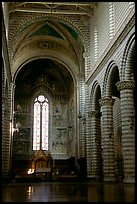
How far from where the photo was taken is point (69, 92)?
134 ft

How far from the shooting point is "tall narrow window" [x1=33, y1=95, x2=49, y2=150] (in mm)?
40219

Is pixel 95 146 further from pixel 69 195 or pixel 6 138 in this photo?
pixel 69 195

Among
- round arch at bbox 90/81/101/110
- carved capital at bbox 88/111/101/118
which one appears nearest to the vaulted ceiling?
round arch at bbox 90/81/101/110

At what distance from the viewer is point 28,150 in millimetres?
39531

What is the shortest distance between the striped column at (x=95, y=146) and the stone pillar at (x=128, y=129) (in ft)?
26.7

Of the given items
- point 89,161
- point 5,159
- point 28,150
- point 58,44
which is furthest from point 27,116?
point 89,161

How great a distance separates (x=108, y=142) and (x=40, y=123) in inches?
806

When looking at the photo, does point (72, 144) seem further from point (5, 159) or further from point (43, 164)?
point (5, 159)

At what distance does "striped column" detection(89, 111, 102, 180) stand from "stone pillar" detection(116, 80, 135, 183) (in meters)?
8.13

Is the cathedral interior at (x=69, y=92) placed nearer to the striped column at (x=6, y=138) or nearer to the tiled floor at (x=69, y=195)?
the striped column at (x=6, y=138)

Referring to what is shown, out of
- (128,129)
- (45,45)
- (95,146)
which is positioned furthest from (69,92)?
(128,129)

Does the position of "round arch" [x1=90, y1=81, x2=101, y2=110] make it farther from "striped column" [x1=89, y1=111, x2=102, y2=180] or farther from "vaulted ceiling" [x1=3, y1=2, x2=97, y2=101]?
"vaulted ceiling" [x1=3, y1=2, x2=97, y2=101]

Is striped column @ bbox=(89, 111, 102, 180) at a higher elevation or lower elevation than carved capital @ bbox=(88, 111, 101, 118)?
lower

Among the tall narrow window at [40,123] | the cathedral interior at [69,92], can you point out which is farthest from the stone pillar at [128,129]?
the tall narrow window at [40,123]
